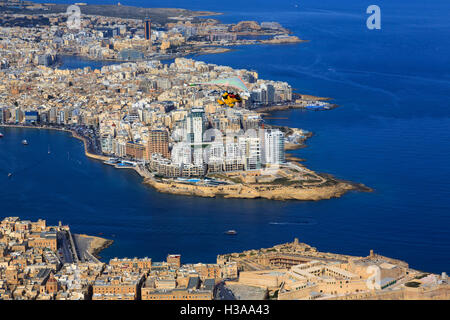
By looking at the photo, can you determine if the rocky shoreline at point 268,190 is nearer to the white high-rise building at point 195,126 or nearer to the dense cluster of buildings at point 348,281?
the white high-rise building at point 195,126

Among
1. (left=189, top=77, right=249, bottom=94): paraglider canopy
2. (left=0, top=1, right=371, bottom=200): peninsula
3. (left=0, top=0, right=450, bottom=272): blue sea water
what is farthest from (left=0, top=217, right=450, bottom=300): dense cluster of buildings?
(left=189, top=77, right=249, bottom=94): paraglider canopy

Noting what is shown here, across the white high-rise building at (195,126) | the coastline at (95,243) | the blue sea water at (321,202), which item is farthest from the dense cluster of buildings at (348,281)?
the white high-rise building at (195,126)

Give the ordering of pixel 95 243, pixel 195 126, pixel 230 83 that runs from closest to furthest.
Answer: pixel 95 243
pixel 195 126
pixel 230 83

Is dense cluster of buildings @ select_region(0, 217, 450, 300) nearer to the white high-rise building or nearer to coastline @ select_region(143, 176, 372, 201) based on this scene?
coastline @ select_region(143, 176, 372, 201)

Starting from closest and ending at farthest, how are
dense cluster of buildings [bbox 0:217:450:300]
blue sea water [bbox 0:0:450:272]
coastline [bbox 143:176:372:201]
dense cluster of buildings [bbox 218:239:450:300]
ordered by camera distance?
dense cluster of buildings [bbox 218:239:450:300] → dense cluster of buildings [bbox 0:217:450:300] → blue sea water [bbox 0:0:450:272] → coastline [bbox 143:176:372:201]

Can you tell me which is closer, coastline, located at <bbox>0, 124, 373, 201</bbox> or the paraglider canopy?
coastline, located at <bbox>0, 124, 373, 201</bbox>

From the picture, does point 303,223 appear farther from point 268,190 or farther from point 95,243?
point 95,243

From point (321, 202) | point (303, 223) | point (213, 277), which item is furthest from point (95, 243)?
point (321, 202)

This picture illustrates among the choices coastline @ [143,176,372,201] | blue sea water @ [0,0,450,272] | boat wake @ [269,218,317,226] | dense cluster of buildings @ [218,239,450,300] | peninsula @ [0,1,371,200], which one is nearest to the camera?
dense cluster of buildings @ [218,239,450,300]
